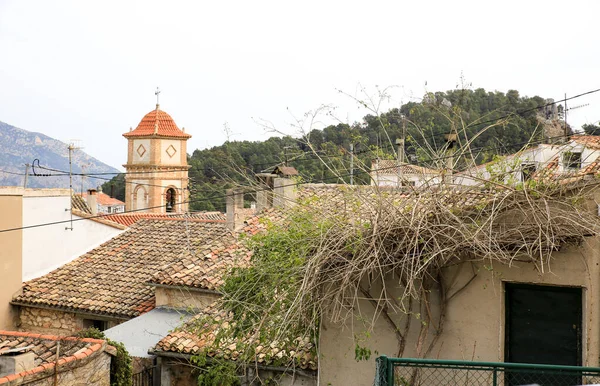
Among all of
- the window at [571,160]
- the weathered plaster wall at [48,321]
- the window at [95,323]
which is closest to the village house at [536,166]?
the window at [571,160]

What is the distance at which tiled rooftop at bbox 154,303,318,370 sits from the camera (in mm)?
9391

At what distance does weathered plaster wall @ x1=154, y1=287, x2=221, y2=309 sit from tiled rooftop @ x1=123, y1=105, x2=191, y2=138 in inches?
1319

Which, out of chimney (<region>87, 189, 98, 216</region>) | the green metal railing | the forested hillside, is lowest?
the green metal railing

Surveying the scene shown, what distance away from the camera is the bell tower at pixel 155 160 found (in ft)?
153

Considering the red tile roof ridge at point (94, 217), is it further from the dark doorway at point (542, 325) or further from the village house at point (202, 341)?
the dark doorway at point (542, 325)

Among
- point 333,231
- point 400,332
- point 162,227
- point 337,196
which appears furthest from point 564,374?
point 162,227

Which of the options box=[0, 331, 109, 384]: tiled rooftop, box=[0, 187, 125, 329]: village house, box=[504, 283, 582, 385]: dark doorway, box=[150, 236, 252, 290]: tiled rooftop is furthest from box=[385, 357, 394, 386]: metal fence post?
box=[0, 187, 125, 329]: village house

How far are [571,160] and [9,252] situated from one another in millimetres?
13976

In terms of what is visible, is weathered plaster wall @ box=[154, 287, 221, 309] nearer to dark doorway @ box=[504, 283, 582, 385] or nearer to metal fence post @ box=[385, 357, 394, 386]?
dark doorway @ box=[504, 283, 582, 385]

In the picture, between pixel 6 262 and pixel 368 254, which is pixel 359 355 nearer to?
pixel 368 254

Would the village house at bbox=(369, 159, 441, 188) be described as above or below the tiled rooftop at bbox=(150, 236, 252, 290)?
above

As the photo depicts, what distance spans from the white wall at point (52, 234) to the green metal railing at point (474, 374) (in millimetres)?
13216

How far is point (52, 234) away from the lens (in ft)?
59.8

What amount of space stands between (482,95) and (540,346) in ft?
38.5
